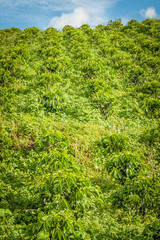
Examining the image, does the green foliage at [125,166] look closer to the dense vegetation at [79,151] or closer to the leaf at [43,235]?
the dense vegetation at [79,151]

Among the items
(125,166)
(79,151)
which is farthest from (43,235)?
(79,151)

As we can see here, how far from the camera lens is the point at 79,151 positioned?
471 cm

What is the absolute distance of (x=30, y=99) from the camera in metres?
6.46

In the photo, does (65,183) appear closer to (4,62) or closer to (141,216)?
(141,216)

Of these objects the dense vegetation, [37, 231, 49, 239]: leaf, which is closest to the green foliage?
the dense vegetation

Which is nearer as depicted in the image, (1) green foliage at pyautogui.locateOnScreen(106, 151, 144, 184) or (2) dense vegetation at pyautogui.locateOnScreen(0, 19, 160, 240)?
(2) dense vegetation at pyautogui.locateOnScreen(0, 19, 160, 240)

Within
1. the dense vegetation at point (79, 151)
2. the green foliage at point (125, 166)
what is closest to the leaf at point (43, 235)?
the dense vegetation at point (79, 151)

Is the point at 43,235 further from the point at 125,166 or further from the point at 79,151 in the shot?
the point at 79,151

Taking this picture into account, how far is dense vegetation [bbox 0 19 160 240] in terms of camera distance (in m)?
2.51

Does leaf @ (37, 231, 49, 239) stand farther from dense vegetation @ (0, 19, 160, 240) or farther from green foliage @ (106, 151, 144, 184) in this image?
green foliage @ (106, 151, 144, 184)

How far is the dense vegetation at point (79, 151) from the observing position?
251 centimetres

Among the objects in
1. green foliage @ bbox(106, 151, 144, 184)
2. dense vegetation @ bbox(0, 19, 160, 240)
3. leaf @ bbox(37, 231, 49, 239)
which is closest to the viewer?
leaf @ bbox(37, 231, 49, 239)

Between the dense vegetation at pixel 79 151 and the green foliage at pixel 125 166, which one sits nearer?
the dense vegetation at pixel 79 151

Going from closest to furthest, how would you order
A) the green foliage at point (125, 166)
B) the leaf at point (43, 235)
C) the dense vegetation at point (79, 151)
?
the leaf at point (43, 235) → the dense vegetation at point (79, 151) → the green foliage at point (125, 166)
